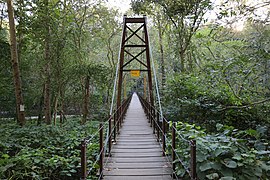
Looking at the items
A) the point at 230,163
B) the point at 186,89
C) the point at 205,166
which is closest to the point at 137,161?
the point at 205,166

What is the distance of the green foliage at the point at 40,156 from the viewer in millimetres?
3513

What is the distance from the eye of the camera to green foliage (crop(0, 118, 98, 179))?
11.5 feet

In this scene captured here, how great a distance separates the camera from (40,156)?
406cm

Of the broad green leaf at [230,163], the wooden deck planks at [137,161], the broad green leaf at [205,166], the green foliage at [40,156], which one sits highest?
the broad green leaf at [230,163]

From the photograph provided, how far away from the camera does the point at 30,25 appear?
7.98 meters

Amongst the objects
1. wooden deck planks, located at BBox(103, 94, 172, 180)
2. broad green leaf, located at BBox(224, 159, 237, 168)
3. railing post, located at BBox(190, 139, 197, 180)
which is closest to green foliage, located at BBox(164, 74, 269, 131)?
wooden deck planks, located at BBox(103, 94, 172, 180)

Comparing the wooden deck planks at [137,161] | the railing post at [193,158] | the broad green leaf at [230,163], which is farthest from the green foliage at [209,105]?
the railing post at [193,158]

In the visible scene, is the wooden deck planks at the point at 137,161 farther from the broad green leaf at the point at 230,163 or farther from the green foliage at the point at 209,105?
the green foliage at the point at 209,105

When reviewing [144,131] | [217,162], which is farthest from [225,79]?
[217,162]

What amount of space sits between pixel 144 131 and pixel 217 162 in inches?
149

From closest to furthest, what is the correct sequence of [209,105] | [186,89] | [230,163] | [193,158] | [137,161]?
[193,158], [230,163], [137,161], [209,105], [186,89]

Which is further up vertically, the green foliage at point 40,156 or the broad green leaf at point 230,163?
the broad green leaf at point 230,163

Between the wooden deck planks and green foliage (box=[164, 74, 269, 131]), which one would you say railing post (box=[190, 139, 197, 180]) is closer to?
the wooden deck planks

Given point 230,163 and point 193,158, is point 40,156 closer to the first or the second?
point 193,158
